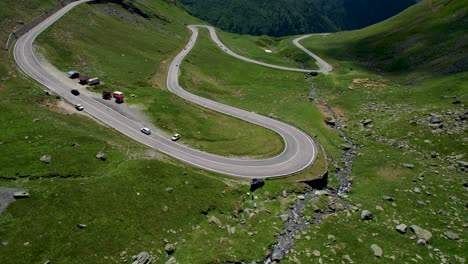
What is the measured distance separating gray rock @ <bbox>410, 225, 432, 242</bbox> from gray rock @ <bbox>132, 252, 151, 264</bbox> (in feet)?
124

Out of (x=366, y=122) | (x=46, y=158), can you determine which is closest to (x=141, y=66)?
(x=46, y=158)

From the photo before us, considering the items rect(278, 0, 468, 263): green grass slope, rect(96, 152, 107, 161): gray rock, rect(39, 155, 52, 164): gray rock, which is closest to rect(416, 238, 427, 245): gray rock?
rect(278, 0, 468, 263): green grass slope

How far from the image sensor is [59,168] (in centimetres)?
4778

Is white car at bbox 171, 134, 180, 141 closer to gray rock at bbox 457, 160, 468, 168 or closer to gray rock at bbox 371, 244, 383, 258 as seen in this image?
gray rock at bbox 371, 244, 383, 258

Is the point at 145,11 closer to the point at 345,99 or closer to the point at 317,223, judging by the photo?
the point at 345,99

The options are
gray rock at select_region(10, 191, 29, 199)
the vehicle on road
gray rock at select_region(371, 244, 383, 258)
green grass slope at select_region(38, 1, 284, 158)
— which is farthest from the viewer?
green grass slope at select_region(38, 1, 284, 158)

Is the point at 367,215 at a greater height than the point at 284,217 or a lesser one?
greater

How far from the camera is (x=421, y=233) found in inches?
1794

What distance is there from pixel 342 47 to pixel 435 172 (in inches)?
4893

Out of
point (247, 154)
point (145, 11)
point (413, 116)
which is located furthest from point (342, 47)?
point (247, 154)

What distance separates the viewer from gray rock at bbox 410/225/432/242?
44.8 m

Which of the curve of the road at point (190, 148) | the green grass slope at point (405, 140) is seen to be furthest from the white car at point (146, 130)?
the green grass slope at point (405, 140)

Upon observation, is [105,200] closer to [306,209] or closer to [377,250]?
[306,209]

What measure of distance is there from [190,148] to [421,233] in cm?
4373
